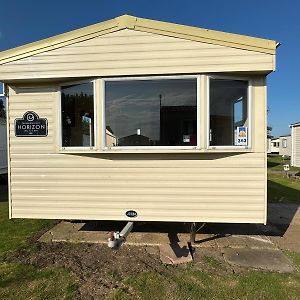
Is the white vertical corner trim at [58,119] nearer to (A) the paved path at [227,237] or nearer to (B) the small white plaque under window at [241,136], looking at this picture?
(A) the paved path at [227,237]

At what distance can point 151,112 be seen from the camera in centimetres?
453

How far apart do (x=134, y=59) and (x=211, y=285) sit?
3245 millimetres

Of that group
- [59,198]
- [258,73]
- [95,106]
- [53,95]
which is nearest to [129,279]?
[59,198]

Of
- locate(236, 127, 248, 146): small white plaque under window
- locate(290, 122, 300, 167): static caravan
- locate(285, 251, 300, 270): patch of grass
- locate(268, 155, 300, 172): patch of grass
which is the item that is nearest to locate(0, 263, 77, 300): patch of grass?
locate(236, 127, 248, 146): small white plaque under window

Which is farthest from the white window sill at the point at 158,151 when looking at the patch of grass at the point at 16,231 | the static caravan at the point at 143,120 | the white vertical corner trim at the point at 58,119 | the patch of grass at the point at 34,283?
the patch of grass at the point at 16,231

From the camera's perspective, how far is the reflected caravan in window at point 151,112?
173 inches

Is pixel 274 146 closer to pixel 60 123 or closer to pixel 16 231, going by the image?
pixel 16 231

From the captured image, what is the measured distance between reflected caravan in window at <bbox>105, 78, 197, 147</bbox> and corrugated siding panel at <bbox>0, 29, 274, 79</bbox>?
21cm

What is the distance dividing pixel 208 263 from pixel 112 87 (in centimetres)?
293

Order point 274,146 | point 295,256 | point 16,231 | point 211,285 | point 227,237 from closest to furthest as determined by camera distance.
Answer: point 211,285
point 295,256
point 227,237
point 16,231
point 274,146

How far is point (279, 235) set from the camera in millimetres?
5535

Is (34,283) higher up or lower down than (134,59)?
lower down

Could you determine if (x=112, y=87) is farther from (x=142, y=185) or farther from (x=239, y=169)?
(x=239, y=169)

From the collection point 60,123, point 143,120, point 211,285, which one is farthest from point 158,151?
point 211,285
